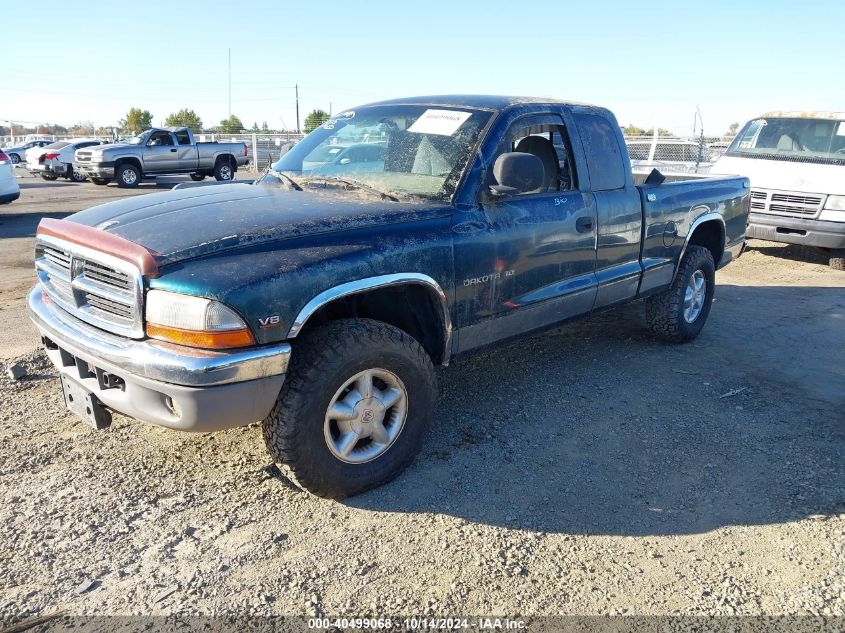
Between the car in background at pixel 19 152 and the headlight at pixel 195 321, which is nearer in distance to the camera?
the headlight at pixel 195 321

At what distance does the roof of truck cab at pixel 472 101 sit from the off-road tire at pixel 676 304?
1.84 meters

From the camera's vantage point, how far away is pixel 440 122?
4031 mm

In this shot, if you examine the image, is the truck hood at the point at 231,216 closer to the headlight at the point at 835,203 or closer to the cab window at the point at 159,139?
the headlight at the point at 835,203

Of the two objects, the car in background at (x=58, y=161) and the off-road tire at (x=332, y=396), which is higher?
the car in background at (x=58, y=161)

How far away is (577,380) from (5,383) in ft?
12.7

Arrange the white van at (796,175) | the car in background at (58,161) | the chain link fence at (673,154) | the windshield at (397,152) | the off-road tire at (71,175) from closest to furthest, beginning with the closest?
the windshield at (397,152) < the white van at (796,175) < the chain link fence at (673,154) < the car in background at (58,161) < the off-road tire at (71,175)

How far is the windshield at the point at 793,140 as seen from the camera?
9438 millimetres

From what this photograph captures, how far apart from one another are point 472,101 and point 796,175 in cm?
695

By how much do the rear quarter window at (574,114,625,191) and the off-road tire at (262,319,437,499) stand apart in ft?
6.71

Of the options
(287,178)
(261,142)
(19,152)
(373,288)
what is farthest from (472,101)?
(19,152)

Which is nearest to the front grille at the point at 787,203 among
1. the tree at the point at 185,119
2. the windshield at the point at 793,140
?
the windshield at the point at 793,140

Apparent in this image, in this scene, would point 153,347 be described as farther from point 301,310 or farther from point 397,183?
point 397,183

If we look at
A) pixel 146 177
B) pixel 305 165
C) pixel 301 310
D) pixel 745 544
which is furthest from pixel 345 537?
pixel 146 177

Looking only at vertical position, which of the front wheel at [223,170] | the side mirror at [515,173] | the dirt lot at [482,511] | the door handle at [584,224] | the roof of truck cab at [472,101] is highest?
the roof of truck cab at [472,101]
